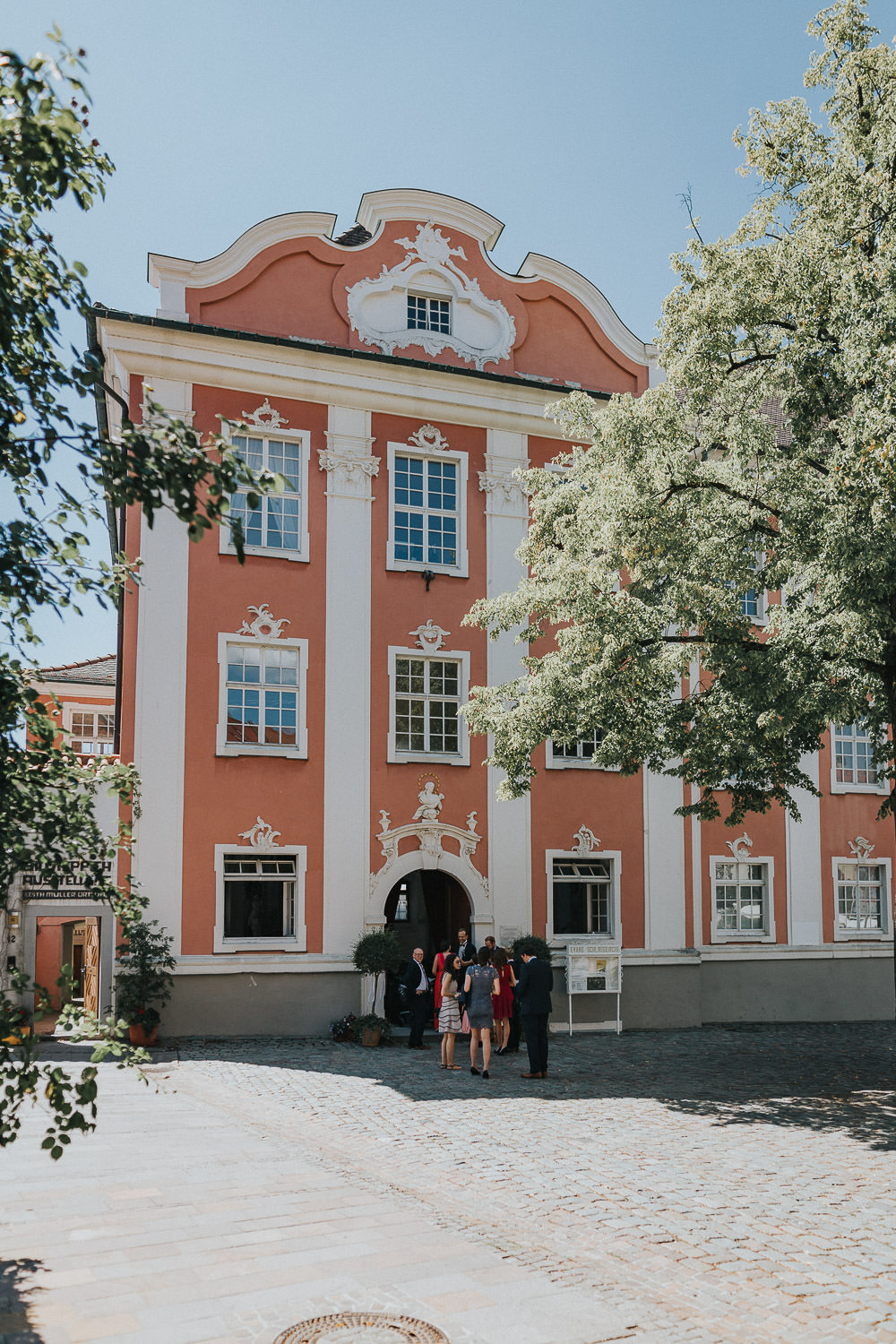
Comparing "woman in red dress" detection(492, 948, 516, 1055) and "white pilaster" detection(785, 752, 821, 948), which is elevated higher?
"white pilaster" detection(785, 752, 821, 948)

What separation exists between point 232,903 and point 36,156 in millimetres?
16559

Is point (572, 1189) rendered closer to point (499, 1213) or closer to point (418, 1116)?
point (499, 1213)

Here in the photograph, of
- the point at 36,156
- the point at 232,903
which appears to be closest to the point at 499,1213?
the point at 36,156

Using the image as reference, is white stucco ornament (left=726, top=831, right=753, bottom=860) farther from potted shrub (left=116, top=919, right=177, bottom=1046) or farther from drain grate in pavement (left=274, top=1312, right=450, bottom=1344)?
drain grate in pavement (left=274, top=1312, right=450, bottom=1344)

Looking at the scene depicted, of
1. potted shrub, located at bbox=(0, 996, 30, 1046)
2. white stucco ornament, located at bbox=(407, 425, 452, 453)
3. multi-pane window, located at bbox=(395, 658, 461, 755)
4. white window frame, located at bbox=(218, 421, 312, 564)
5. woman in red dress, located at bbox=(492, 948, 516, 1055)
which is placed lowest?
woman in red dress, located at bbox=(492, 948, 516, 1055)

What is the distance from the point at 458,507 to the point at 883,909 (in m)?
12.6

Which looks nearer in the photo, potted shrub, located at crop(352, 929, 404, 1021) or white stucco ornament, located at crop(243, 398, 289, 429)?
potted shrub, located at crop(352, 929, 404, 1021)

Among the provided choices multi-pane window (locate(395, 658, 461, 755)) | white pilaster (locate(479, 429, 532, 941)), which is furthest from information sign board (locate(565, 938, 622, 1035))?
multi-pane window (locate(395, 658, 461, 755))

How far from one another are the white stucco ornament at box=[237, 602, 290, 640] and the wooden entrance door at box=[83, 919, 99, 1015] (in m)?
6.50

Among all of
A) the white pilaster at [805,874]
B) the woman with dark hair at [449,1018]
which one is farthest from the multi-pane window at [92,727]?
the woman with dark hair at [449,1018]

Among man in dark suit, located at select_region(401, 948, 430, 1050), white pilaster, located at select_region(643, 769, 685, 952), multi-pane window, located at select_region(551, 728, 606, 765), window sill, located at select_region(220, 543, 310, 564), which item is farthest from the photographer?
white pilaster, located at select_region(643, 769, 685, 952)

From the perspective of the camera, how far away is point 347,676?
68.1 ft

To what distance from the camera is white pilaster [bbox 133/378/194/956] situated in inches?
743

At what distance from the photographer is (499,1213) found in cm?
818
